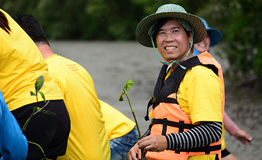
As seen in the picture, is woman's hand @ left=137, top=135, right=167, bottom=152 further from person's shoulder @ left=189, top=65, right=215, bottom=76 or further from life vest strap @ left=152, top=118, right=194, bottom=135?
person's shoulder @ left=189, top=65, right=215, bottom=76

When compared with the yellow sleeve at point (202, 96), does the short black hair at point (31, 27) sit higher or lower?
higher

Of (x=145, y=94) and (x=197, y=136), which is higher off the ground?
(x=197, y=136)

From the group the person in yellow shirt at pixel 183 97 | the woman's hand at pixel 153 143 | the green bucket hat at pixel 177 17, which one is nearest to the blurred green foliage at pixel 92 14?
the green bucket hat at pixel 177 17

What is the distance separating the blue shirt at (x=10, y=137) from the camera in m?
1.60

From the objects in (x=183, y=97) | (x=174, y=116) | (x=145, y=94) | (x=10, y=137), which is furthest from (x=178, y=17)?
(x=145, y=94)

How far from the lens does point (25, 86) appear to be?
2137 millimetres

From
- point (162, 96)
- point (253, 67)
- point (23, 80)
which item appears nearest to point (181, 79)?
point (162, 96)

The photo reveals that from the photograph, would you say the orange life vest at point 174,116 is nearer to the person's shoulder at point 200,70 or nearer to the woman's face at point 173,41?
the person's shoulder at point 200,70

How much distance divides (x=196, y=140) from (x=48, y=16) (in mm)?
38525

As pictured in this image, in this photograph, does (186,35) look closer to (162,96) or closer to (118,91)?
(162,96)

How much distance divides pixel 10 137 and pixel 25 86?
0.55 metres

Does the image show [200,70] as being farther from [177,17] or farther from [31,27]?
[31,27]

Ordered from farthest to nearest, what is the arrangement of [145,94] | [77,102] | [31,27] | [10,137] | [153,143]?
[145,94] < [31,27] < [77,102] < [153,143] < [10,137]

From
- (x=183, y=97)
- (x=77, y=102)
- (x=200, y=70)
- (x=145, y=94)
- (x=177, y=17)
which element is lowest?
(x=145, y=94)
